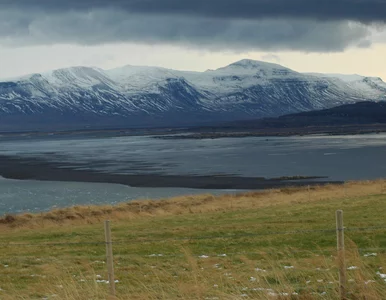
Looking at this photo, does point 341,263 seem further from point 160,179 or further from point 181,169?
point 181,169

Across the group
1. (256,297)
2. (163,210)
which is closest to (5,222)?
Result: (163,210)

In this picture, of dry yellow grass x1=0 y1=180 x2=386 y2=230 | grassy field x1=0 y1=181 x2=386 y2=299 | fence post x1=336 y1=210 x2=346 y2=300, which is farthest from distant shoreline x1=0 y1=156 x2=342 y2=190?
fence post x1=336 y1=210 x2=346 y2=300

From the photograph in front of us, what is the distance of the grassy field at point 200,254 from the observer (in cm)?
1212

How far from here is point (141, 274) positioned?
1716 centimetres

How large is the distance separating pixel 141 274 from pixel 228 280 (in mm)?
3887

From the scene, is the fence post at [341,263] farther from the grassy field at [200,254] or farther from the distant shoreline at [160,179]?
the distant shoreline at [160,179]

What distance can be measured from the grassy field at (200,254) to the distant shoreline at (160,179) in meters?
26.0

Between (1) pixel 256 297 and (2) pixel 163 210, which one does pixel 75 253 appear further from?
(2) pixel 163 210

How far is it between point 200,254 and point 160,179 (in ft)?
188

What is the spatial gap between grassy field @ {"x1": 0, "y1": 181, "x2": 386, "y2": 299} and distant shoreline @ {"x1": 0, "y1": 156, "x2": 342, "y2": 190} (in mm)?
26026

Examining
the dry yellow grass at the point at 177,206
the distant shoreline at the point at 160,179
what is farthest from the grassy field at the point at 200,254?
the distant shoreline at the point at 160,179

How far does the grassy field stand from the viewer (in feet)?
39.8

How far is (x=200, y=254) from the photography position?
69.1 feet

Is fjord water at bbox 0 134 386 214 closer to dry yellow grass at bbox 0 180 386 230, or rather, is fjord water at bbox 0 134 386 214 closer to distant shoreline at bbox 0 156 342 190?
distant shoreline at bbox 0 156 342 190
